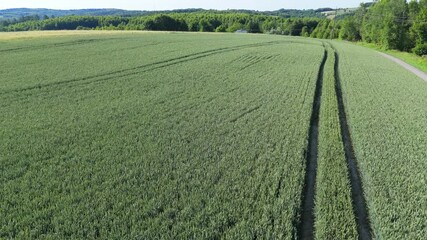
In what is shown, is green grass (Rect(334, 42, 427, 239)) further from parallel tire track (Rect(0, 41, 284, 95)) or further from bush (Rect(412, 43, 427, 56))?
bush (Rect(412, 43, 427, 56))

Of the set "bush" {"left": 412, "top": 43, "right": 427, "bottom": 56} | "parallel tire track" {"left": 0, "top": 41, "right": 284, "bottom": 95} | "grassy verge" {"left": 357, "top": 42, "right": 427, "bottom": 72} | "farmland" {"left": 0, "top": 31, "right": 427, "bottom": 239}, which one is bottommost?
"farmland" {"left": 0, "top": 31, "right": 427, "bottom": 239}

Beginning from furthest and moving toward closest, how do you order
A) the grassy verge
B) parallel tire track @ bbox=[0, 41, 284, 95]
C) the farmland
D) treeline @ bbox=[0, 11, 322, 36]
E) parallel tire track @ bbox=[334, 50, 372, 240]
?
1. treeline @ bbox=[0, 11, 322, 36]
2. the grassy verge
3. parallel tire track @ bbox=[0, 41, 284, 95]
4. parallel tire track @ bbox=[334, 50, 372, 240]
5. the farmland

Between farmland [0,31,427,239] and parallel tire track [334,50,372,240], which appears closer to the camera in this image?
farmland [0,31,427,239]

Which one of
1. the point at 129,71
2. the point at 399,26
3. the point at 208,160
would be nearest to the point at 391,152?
the point at 208,160

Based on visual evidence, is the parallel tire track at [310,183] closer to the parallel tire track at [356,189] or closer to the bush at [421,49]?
the parallel tire track at [356,189]

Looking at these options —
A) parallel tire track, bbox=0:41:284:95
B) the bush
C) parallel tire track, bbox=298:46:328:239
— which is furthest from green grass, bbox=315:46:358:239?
the bush

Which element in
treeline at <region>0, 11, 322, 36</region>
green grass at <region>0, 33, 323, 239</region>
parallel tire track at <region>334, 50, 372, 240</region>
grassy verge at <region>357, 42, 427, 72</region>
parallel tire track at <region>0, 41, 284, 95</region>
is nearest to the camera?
green grass at <region>0, 33, 323, 239</region>

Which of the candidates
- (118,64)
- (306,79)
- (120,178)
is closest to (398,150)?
(120,178)

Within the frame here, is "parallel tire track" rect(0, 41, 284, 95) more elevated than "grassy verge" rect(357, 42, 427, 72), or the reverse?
"grassy verge" rect(357, 42, 427, 72)
